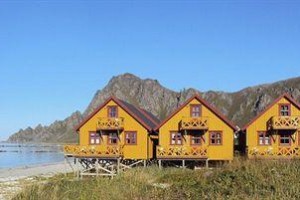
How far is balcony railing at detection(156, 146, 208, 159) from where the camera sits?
41531 millimetres

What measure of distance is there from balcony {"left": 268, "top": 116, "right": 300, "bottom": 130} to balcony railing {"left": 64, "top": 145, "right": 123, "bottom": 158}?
13376mm

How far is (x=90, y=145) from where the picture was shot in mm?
44656

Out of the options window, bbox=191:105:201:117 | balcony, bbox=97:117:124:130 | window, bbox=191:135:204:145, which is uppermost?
window, bbox=191:105:201:117

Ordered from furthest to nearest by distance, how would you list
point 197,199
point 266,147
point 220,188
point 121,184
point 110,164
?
point 110,164 < point 266,147 < point 121,184 < point 220,188 < point 197,199

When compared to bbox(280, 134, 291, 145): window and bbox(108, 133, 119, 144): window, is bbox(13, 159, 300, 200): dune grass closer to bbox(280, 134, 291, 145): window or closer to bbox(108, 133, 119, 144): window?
bbox(280, 134, 291, 145): window

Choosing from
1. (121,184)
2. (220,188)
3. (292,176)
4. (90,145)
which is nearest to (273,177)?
(292,176)

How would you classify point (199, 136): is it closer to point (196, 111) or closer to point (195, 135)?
point (195, 135)

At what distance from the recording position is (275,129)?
4191 centimetres

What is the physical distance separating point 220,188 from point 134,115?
89.5 ft

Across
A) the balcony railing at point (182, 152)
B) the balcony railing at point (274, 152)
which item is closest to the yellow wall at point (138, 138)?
the balcony railing at point (182, 152)

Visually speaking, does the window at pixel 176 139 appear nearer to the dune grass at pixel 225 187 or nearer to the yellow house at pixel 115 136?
the yellow house at pixel 115 136

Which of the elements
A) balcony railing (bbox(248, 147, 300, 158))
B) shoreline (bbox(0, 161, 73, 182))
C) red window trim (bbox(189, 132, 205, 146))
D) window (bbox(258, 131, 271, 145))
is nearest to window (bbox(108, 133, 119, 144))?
red window trim (bbox(189, 132, 205, 146))

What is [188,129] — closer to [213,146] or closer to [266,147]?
[213,146]

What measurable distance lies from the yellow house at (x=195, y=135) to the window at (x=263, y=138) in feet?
7.72
